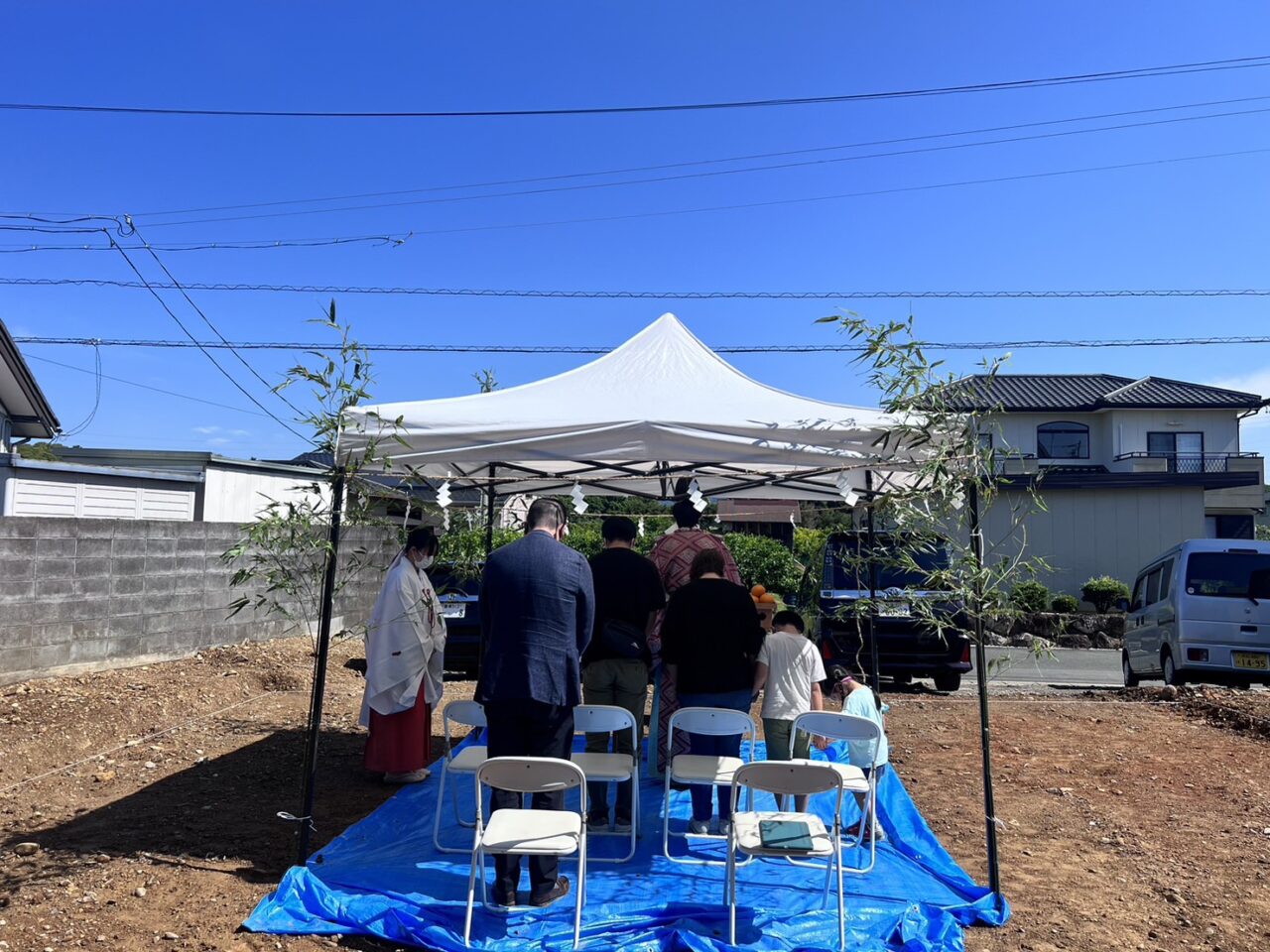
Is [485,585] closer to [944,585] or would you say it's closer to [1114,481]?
[944,585]

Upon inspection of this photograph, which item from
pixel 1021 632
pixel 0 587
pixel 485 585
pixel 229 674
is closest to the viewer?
pixel 485 585

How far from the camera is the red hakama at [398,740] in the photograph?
18.3 ft

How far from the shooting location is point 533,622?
3.89 meters

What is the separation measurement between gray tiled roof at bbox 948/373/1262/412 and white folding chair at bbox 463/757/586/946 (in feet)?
83.1

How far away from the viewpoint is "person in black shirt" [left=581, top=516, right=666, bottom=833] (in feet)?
15.5

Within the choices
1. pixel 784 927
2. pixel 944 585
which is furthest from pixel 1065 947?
pixel 944 585

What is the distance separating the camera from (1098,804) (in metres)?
5.46

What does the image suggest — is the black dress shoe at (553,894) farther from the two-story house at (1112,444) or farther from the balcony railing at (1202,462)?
the balcony railing at (1202,462)

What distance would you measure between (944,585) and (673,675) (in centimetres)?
151

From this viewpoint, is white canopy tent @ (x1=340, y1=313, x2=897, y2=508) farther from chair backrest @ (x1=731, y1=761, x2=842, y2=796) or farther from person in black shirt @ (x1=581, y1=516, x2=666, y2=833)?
chair backrest @ (x1=731, y1=761, x2=842, y2=796)

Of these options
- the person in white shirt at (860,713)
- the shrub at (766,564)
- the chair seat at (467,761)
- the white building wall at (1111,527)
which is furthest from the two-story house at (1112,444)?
the chair seat at (467,761)

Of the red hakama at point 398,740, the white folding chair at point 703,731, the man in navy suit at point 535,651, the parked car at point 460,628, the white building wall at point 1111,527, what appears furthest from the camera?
the white building wall at point 1111,527

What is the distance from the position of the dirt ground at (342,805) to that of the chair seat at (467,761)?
2.77 feet

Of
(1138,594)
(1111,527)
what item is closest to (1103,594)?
(1111,527)
